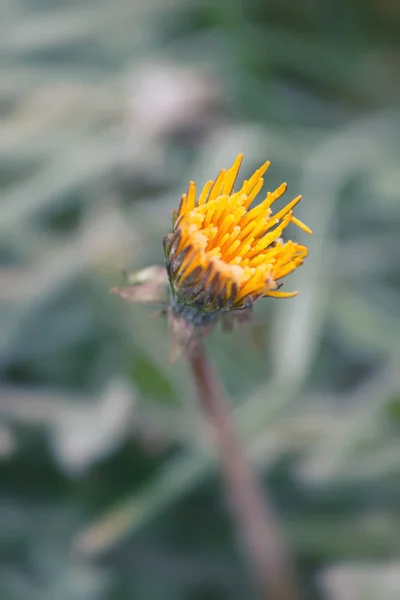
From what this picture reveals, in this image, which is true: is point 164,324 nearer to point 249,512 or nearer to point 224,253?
point 249,512

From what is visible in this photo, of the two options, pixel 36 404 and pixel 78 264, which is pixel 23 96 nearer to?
pixel 78 264

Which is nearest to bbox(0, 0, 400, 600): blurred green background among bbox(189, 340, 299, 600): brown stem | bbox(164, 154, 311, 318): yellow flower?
bbox(189, 340, 299, 600): brown stem

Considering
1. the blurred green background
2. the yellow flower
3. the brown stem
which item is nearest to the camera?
the yellow flower

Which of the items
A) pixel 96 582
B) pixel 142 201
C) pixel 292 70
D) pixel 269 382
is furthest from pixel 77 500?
pixel 292 70

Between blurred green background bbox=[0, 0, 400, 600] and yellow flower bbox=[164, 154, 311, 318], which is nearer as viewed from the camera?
yellow flower bbox=[164, 154, 311, 318]

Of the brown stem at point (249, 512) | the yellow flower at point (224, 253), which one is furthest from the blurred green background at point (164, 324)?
the yellow flower at point (224, 253)

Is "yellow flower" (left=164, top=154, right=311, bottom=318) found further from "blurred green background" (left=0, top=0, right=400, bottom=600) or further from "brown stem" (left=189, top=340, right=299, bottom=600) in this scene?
"blurred green background" (left=0, top=0, right=400, bottom=600)

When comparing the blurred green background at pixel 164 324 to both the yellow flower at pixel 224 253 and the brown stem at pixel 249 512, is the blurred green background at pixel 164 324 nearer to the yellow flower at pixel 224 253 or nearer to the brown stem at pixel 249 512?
the brown stem at pixel 249 512
